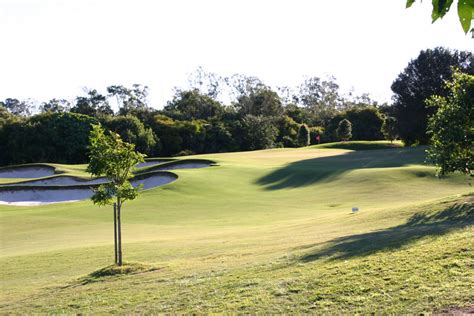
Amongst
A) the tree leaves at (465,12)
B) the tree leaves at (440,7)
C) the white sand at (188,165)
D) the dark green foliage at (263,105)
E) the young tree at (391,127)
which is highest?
the dark green foliage at (263,105)

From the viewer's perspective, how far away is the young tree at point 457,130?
2011 centimetres

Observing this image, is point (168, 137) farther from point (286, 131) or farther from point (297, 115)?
point (297, 115)

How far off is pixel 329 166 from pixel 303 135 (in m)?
40.4

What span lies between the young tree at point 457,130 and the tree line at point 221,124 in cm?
4346

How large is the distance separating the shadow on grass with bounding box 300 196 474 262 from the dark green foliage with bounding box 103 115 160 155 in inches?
2583

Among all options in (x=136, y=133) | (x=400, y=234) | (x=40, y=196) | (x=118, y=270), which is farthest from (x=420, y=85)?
(x=118, y=270)

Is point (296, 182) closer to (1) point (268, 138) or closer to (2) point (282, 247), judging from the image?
(2) point (282, 247)

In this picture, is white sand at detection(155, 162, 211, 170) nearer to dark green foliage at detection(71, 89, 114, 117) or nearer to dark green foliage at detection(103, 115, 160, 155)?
dark green foliage at detection(103, 115, 160, 155)

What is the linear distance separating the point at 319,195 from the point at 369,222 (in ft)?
54.0

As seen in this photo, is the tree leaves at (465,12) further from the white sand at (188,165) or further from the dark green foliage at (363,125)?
the dark green foliage at (363,125)

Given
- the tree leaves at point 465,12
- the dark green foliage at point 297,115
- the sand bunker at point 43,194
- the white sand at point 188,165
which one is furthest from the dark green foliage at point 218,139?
the tree leaves at point 465,12

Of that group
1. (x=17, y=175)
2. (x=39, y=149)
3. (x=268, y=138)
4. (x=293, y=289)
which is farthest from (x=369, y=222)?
(x=268, y=138)

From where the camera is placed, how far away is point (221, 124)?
93062 mm

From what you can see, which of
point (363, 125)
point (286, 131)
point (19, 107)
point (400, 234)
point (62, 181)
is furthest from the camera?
point (19, 107)
